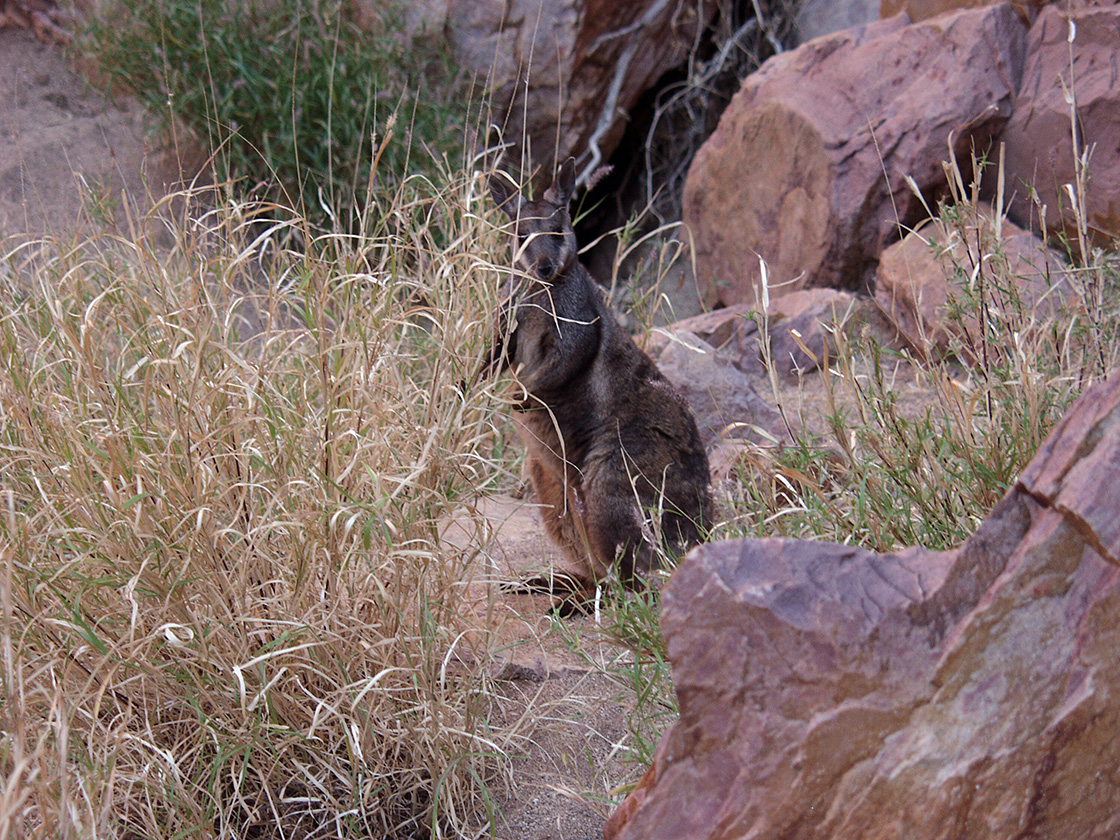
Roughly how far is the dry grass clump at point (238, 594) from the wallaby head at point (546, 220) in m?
1.14

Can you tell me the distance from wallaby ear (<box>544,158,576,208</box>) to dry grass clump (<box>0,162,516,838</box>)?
126 centimetres

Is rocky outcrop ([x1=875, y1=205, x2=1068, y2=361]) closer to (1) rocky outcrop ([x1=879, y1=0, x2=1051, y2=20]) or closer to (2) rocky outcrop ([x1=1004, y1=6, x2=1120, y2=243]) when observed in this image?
(2) rocky outcrop ([x1=1004, y1=6, x2=1120, y2=243])

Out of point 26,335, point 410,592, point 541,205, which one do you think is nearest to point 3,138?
point 26,335

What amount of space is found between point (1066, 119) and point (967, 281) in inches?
110

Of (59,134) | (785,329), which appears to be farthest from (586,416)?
(59,134)

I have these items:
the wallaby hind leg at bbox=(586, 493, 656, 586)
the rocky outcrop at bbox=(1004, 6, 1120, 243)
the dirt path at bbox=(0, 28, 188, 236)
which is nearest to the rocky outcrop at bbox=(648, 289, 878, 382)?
the rocky outcrop at bbox=(1004, 6, 1120, 243)

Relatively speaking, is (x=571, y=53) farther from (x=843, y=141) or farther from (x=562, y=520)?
(x=562, y=520)

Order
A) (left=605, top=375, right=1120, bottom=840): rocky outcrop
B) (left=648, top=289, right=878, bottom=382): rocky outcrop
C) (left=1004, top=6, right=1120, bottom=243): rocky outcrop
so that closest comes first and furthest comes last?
(left=605, top=375, right=1120, bottom=840): rocky outcrop → (left=1004, top=6, right=1120, bottom=243): rocky outcrop → (left=648, top=289, right=878, bottom=382): rocky outcrop

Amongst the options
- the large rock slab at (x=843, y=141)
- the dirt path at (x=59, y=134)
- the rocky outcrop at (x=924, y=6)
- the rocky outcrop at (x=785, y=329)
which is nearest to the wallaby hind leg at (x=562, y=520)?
the rocky outcrop at (x=785, y=329)

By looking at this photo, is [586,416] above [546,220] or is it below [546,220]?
below

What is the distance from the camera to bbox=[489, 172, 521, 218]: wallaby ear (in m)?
3.58

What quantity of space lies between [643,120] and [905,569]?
7.08 meters

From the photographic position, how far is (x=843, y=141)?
5.76 meters

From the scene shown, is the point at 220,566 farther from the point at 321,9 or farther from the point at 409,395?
the point at 321,9
